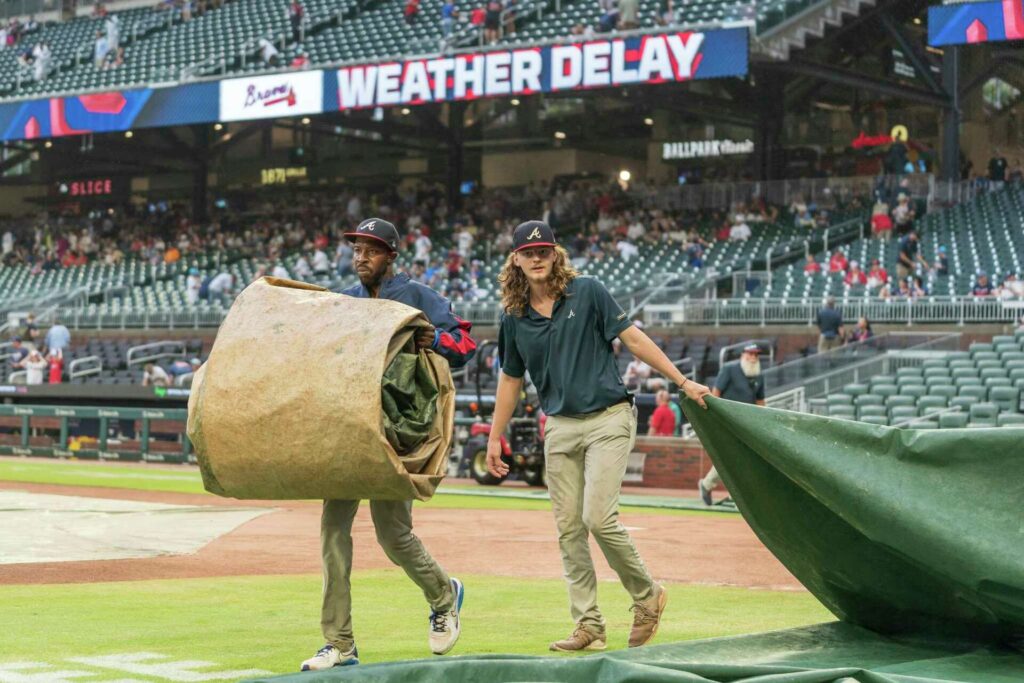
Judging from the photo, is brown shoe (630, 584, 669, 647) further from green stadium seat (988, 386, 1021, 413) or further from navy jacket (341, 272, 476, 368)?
green stadium seat (988, 386, 1021, 413)

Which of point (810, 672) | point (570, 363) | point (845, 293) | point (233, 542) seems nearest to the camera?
point (810, 672)

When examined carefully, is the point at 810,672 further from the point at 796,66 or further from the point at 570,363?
the point at 796,66

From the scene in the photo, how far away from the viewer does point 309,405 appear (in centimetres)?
633

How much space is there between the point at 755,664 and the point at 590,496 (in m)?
1.59

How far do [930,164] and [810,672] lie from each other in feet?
109

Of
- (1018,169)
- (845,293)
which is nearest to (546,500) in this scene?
(845,293)

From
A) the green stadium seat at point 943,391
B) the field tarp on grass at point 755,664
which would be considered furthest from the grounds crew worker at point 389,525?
the green stadium seat at point 943,391

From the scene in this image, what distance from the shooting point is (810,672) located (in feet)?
17.1

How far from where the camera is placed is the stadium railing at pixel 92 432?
2803 centimetres

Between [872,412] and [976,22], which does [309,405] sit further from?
[976,22]

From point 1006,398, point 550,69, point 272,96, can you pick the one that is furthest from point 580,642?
point 272,96

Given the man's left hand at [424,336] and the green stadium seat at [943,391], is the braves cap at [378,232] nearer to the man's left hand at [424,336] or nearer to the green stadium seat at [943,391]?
the man's left hand at [424,336]

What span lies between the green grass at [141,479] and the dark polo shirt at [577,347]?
9693 mm

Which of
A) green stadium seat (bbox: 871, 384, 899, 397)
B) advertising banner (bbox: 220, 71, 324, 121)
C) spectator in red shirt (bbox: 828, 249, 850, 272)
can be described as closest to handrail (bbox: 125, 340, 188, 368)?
advertising banner (bbox: 220, 71, 324, 121)
